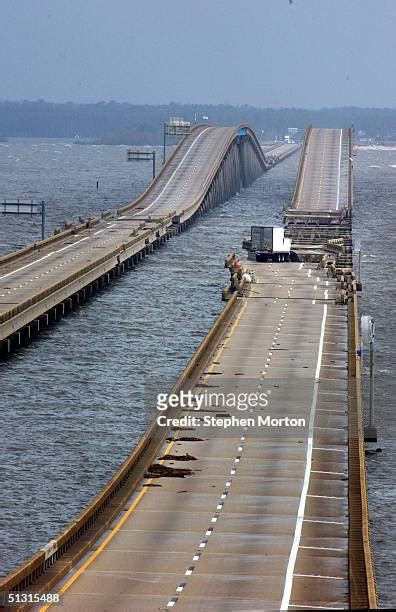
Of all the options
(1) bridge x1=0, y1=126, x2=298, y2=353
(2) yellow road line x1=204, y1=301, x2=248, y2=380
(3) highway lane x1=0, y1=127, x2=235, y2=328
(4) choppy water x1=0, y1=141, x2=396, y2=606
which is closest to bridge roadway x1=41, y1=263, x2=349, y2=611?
(2) yellow road line x1=204, y1=301, x2=248, y2=380

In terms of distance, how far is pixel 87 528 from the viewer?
50.3 m

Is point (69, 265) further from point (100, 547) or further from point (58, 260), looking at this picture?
point (100, 547)

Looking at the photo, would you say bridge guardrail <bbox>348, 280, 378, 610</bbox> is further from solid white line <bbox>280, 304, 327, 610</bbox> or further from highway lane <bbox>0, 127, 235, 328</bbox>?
highway lane <bbox>0, 127, 235, 328</bbox>

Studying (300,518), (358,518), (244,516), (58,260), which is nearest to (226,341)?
(244,516)

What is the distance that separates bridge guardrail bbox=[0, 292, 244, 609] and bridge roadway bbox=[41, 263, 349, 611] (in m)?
0.49

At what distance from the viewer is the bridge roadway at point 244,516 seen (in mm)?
A: 43938

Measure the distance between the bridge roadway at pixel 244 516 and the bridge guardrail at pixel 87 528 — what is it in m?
0.49

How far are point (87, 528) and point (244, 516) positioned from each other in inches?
229

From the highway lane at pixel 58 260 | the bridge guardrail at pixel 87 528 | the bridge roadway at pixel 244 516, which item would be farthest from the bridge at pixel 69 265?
the bridge guardrail at pixel 87 528

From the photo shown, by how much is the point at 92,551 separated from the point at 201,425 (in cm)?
1876

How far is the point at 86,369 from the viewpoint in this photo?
95062mm

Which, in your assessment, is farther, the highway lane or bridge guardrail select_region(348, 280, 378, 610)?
the highway lane

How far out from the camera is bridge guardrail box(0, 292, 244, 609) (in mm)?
43844

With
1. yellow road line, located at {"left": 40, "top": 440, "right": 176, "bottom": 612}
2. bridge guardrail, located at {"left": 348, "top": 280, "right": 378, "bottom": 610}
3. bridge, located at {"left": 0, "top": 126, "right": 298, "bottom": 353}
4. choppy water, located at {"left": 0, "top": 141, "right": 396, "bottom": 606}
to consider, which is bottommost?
choppy water, located at {"left": 0, "top": 141, "right": 396, "bottom": 606}
